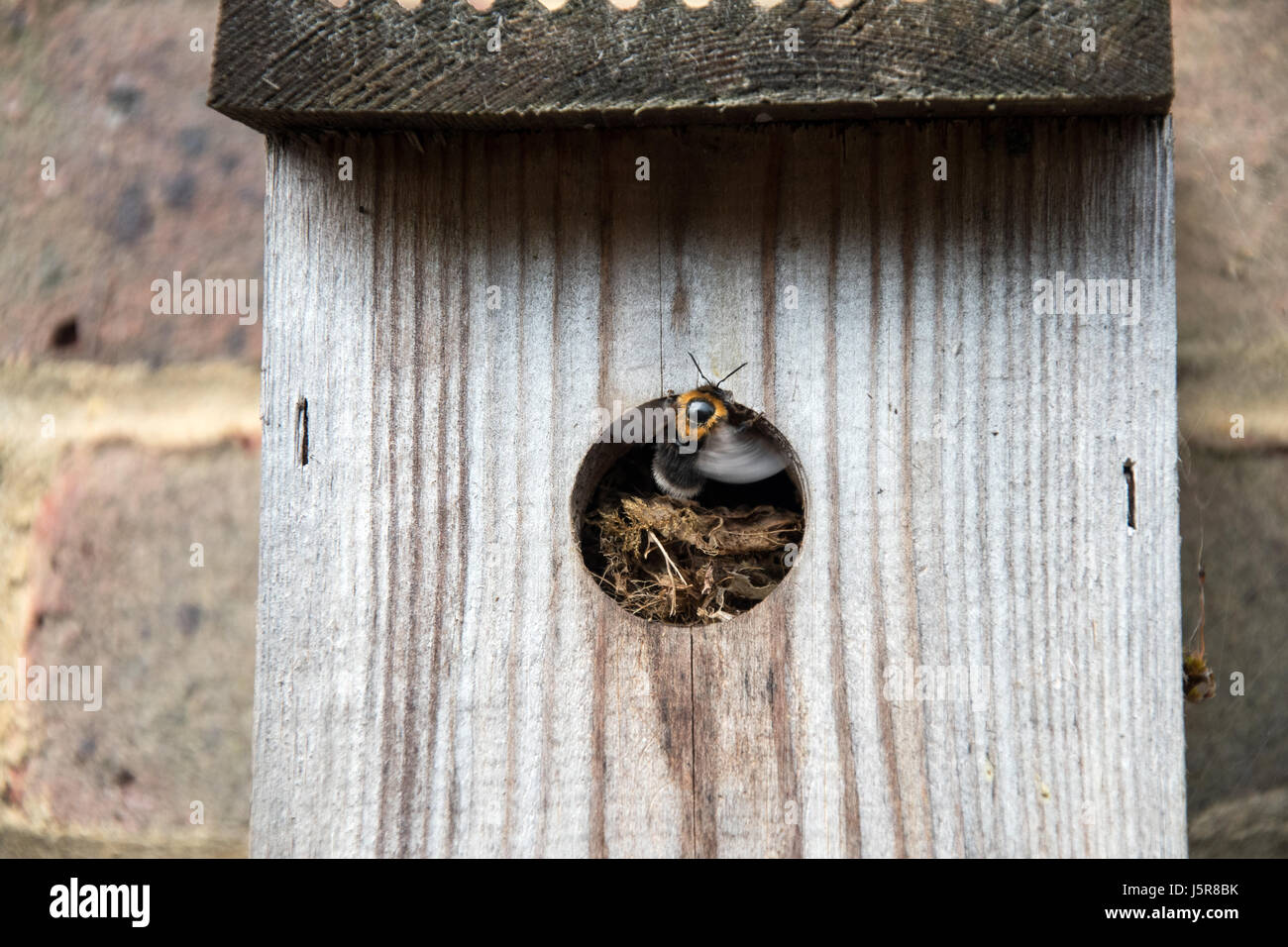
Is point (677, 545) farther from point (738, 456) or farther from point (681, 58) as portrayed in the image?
point (681, 58)

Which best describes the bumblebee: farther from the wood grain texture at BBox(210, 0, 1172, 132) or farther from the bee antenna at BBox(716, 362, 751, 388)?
the wood grain texture at BBox(210, 0, 1172, 132)

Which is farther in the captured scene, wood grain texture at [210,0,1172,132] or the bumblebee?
the bumblebee

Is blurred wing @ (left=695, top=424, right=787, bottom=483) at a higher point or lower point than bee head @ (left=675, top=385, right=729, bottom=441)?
lower

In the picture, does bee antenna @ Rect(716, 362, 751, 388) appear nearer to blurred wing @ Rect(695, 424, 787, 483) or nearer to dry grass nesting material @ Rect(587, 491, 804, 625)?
blurred wing @ Rect(695, 424, 787, 483)

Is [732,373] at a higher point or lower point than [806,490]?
higher

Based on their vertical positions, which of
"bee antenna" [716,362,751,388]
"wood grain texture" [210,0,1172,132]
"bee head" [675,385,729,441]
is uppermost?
"wood grain texture" [210,0,1172,132]

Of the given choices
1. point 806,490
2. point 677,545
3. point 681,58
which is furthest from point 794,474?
point 681,58

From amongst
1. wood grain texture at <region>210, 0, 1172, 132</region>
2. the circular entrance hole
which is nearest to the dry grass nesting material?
the circular entrance hole
